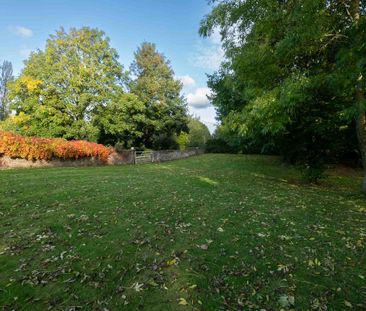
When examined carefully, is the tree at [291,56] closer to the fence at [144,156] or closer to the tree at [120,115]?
the fence at [144,156]

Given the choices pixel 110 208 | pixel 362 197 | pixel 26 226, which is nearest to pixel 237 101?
pixel 362 197

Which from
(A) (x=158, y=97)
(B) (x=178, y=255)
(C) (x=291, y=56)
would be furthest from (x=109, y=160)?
(B) (x=178, y=255)

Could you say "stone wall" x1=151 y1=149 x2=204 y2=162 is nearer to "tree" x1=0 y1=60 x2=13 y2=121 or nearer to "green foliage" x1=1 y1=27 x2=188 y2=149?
"green foliage" x1=1 y1=27 x2=188 y2=149

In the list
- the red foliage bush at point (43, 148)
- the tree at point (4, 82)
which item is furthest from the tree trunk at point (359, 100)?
the tree at point (4, 82)

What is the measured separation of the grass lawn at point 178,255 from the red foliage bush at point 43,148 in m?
8.74

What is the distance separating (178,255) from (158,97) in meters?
28.2

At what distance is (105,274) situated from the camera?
307cm

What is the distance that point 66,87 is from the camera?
67.7 ft

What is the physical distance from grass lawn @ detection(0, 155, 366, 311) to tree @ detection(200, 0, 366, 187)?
2450 millimetres

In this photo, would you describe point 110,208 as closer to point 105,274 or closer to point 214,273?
point 105,274

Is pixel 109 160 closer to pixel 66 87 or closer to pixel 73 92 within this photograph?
pixel 73 92

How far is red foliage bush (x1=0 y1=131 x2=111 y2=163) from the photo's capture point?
45.0ft

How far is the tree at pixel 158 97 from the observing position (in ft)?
97.9

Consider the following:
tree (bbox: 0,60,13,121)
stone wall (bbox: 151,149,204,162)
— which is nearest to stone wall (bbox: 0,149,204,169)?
stone wall (bbox: 151,149,204,162)
